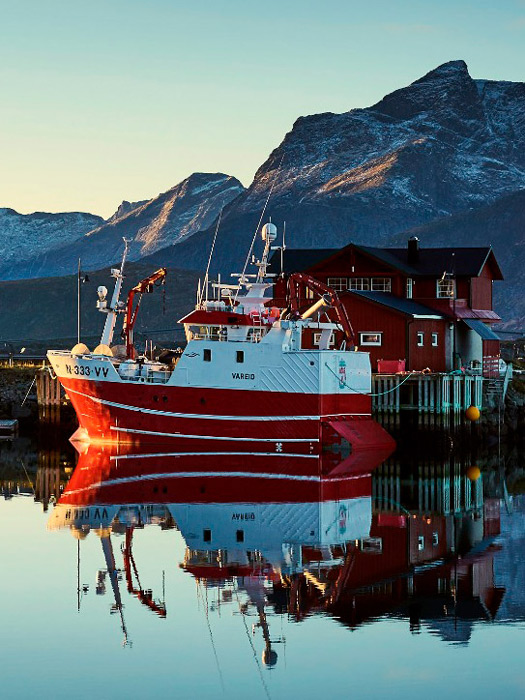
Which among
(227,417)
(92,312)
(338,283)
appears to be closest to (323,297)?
(227,417)

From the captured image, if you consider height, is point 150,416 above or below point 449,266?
below

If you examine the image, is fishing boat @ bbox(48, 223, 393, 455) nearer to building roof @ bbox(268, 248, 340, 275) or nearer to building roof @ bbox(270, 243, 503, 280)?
building roof @ bbox(270, 243, 503, 280)

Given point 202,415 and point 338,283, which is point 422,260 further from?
point 202,415

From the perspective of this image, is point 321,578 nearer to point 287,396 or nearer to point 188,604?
point 188,604

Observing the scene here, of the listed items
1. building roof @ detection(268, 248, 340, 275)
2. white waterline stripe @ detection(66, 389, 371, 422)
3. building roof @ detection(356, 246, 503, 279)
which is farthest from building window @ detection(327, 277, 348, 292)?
white waterline stripe @ detection(66, 389, 371, 422)

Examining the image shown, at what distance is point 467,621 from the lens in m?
23.2

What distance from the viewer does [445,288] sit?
2514 inches

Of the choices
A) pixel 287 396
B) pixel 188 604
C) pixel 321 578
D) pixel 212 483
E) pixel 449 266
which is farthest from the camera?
pixel 449 266

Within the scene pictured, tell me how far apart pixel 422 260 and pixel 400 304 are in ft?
17.4

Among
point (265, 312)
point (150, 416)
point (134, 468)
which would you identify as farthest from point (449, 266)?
point (134, 468)

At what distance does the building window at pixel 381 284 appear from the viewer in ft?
210

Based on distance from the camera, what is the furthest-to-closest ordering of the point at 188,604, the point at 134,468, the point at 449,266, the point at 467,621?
the point at 449,266 < the point at 134,468 < the point at 188,604 < the point at 467,621

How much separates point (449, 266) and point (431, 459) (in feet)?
50.7

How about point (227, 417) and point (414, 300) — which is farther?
point (414, 300)
